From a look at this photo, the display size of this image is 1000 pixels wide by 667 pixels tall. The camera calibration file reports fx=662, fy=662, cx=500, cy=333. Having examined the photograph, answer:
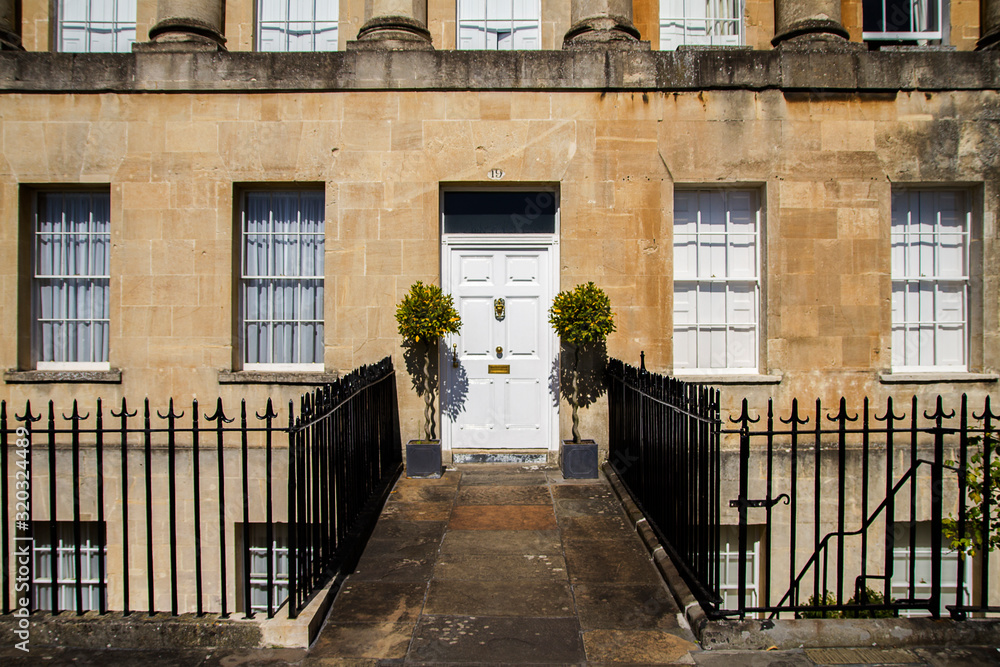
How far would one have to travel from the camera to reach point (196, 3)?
7906mm

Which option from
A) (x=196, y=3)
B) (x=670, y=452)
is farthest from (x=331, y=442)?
(x=196, y=3)

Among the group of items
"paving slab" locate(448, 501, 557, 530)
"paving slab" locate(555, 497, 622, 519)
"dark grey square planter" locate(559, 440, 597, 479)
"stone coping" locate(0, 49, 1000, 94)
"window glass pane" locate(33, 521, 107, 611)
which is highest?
"stone coping" locate(0, 49, 1000, 94)

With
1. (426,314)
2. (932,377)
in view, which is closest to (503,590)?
(426,314)

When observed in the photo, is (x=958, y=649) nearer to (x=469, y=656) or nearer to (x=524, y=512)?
(x=469, y=656)

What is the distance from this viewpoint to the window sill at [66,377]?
7.85m

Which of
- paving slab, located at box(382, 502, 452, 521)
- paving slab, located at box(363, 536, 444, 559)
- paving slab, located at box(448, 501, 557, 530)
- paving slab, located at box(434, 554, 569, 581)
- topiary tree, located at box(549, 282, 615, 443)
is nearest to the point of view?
paving slab, located at box(434, 554, 569, 581)

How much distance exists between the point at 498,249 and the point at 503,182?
31.4 inches

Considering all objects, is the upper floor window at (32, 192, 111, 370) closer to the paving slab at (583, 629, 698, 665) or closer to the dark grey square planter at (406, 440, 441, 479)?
the dark grey square planter at (406, 440, 441, 479)

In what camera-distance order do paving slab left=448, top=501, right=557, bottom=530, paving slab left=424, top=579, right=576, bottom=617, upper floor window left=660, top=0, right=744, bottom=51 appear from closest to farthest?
paving slab left=424, top=579, right=576, bottom=617 < paving slab left=448, top=501, right=557, bottom=530 < upper floor window left=660, top=0, right=744, bottom=51

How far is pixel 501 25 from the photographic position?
8.59m

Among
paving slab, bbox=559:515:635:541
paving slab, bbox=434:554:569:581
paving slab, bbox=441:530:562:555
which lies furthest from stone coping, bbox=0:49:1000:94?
paving slab, bbox=434:554:569:581

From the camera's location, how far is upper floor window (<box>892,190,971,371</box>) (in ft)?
26.8

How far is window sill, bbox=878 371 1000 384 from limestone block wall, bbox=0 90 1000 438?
0.30 ft

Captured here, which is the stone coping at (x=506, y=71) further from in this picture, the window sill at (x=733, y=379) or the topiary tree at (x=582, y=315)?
the window sill at (x=733, y=379)
